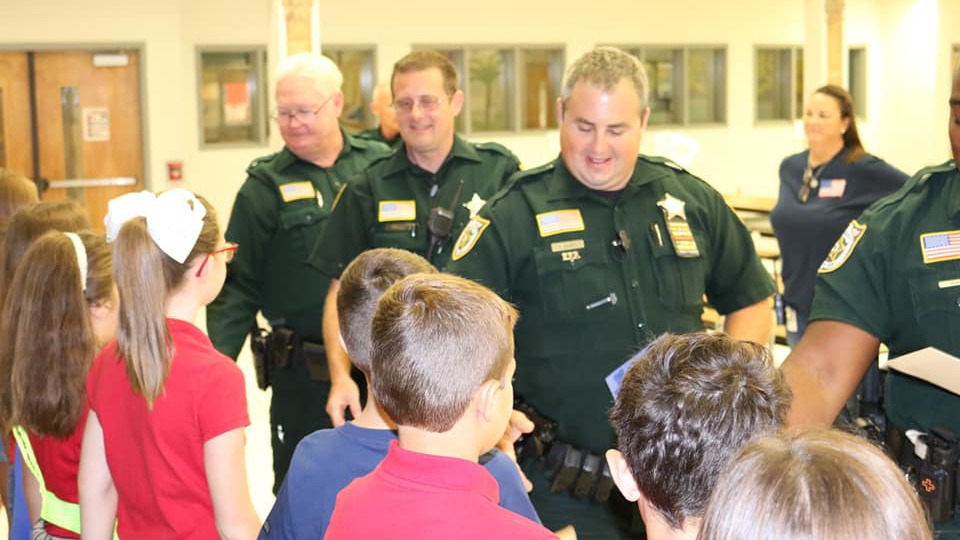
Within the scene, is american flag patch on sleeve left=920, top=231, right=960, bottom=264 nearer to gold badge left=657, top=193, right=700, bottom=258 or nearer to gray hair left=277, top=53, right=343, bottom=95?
gold badge left=657, top=193, right=700, bottom=258

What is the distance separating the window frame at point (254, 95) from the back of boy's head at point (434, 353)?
9.58 meters

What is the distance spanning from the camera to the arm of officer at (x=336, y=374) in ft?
10.7

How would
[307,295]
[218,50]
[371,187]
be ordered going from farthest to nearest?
[218,50], [307,295], [371,187]

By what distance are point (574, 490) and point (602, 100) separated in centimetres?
99

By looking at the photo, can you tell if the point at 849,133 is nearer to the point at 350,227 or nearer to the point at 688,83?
the point at 350,227

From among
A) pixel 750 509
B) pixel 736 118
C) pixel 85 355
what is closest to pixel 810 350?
pixel 750 509

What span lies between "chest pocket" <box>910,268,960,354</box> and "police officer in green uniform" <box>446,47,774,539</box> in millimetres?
762

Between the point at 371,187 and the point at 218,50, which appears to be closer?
the point at 371,187

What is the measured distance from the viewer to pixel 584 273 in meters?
2.88

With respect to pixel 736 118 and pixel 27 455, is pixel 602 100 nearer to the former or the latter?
pixel 27 455

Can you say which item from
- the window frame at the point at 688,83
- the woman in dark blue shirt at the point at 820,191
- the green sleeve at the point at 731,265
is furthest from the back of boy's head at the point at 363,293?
the window frame at the point at 688,83

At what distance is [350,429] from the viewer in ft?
6.52

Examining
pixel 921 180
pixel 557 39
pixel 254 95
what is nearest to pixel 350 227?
pixel 921 180

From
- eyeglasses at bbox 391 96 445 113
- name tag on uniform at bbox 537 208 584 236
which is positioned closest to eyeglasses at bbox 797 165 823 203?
eyeglasses at bbox 391 96 445 113
